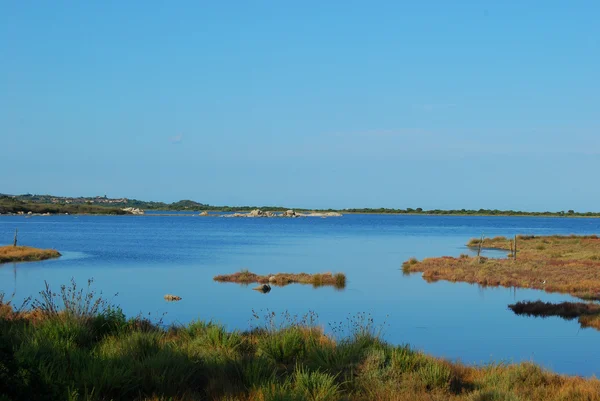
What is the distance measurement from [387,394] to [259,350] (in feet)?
10.7

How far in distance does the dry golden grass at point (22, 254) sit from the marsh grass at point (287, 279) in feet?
57.8

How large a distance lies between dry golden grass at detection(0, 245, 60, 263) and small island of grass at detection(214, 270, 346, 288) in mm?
17724

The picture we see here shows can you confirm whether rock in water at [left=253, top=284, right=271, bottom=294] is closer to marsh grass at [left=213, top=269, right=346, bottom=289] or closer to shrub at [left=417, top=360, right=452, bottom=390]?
marsh grass at [left=213, top=269, right=346, bottom=289]

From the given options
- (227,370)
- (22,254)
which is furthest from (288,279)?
(227,370)

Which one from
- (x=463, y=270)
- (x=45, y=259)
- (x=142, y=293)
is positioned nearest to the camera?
(x=142, y=293)

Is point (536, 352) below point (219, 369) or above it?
below

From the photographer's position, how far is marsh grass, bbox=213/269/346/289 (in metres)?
37.4

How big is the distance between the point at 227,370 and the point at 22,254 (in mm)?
44077

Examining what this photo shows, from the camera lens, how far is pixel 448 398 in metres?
9.45

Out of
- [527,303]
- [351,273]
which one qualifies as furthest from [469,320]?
[351,273]

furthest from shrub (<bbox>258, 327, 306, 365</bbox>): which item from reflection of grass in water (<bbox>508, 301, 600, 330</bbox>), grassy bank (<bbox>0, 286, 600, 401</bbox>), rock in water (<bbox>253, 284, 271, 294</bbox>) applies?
rock in water (<bbox>253, 284, 271, 294</bbox>)

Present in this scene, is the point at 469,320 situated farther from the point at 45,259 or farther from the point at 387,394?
the point at 45,259

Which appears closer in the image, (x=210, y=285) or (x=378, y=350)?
(x=378, y=350)

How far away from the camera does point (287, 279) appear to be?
125ft
